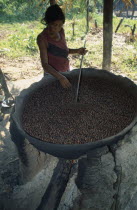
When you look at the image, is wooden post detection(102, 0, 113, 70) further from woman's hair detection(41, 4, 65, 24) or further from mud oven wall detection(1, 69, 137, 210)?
mud oven wall detection(1, 69, 137, 210)

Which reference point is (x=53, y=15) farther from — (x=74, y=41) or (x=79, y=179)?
(x=74, y=41)

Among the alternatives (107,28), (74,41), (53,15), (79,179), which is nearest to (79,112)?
(79,179)

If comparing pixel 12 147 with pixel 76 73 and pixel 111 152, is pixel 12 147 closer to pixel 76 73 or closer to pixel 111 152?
pixel 76 73

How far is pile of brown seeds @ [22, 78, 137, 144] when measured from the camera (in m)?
1.69

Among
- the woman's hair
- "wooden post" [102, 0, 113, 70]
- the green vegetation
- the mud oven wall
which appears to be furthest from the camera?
the green vegetation

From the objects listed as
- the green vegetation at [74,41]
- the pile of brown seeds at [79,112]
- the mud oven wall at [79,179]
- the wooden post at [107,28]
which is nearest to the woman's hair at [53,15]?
the pile of brown seeds at [79,112]

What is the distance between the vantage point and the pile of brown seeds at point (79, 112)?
1.69 metres

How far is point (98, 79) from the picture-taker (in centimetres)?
221

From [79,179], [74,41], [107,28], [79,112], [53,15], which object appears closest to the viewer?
[79,179]

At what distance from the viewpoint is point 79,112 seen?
1.93m

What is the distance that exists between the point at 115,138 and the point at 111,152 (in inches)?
6.8

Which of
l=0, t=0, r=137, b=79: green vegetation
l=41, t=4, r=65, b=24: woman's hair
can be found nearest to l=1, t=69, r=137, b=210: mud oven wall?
l=41, t=4, r=65, b=24: woman's hair

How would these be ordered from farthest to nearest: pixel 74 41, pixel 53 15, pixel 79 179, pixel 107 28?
pixel 74 41
pixel 107 28
pixel 53 15
pixel 79 179

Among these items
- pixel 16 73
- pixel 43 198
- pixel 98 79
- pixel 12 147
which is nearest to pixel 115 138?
pixel 98 79
